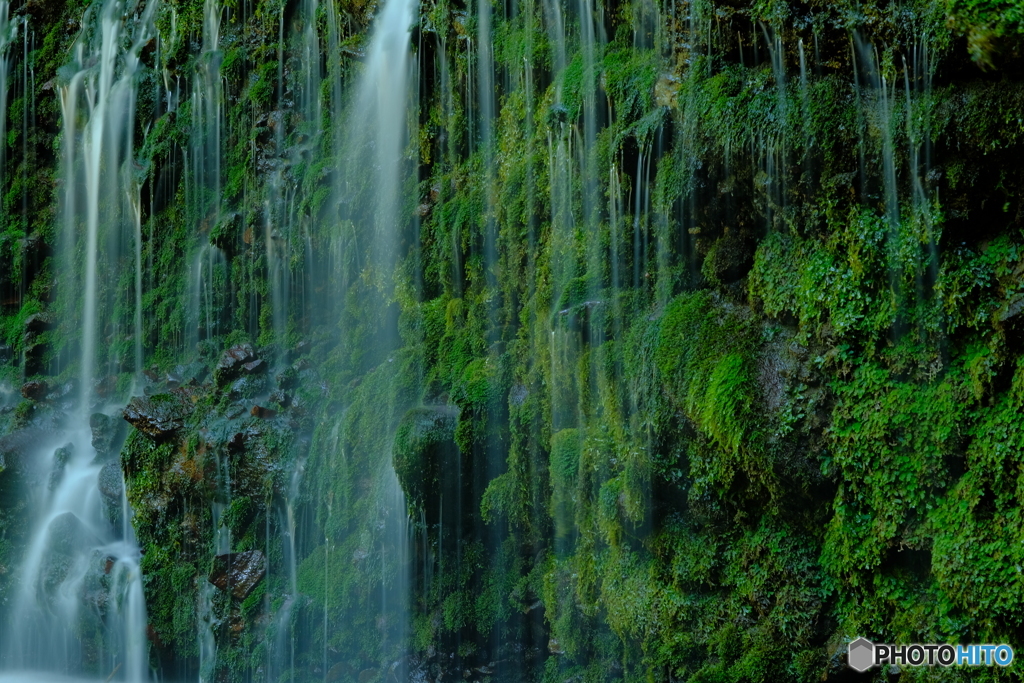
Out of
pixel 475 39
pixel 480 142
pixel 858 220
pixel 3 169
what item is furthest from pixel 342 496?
pixel 3 169

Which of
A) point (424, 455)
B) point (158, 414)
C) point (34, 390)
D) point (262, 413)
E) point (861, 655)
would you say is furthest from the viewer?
point (34, 390)

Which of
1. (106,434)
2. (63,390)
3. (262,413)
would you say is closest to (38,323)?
(63,390)

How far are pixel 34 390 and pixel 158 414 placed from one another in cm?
520

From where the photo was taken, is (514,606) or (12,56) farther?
(12,56)

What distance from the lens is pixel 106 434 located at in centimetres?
1384

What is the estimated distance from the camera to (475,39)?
1139cm

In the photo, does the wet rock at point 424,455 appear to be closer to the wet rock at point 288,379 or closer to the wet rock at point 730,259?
the wet rock at point 288,379

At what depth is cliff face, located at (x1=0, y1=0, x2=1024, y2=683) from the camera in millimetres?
6961

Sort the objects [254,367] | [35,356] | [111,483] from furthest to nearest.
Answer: [35,356], [254,367], [111,483]

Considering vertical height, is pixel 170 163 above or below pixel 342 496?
above

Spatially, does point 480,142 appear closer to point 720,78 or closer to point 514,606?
point 720,78

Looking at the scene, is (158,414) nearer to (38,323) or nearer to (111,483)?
(111,483)

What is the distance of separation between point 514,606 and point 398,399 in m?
3.06

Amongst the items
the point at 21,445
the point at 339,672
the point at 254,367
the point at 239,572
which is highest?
the point at 254,367
